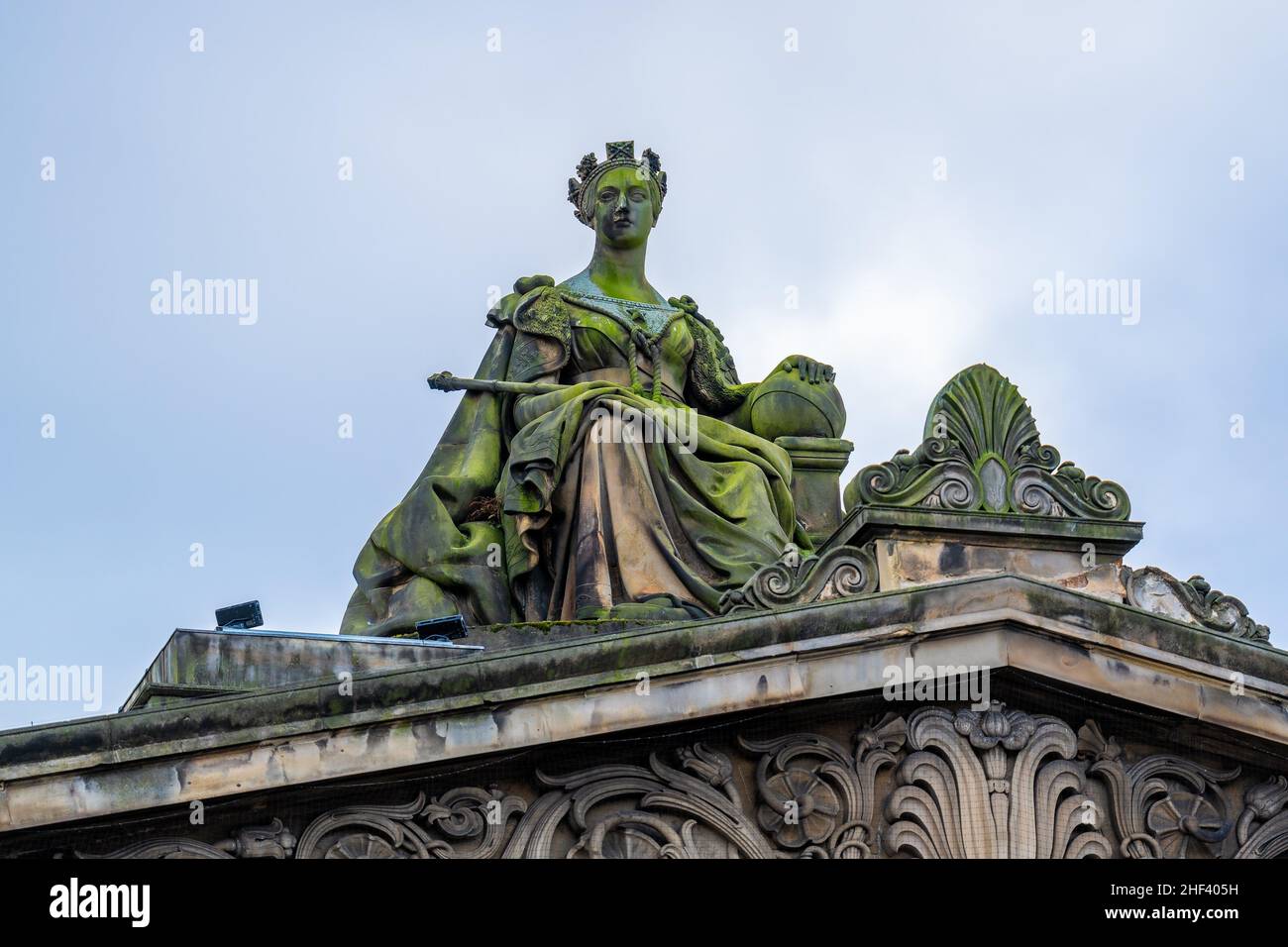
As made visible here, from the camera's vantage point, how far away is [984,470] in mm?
19375

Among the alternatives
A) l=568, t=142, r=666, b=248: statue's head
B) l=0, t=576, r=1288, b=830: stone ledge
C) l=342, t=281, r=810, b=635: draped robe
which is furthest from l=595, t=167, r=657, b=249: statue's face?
l=0, t=576, r=1288, b=830: stone ledge

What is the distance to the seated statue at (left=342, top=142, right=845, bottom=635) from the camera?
2153 centimetres

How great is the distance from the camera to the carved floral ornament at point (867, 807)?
17.6 metres

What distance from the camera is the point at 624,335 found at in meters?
23.4

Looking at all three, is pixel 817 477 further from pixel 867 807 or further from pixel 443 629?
pixel 867 807

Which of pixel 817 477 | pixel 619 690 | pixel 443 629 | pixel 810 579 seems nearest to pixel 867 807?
pixel 810 579

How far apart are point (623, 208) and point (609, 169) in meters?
0.36

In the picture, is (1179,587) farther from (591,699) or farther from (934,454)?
(591,699)

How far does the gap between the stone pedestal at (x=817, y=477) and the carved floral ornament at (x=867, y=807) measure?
5.31m

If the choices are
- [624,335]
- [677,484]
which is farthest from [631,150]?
[677,484]

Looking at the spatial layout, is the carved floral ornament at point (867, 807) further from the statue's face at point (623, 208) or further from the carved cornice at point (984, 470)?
the statue's face at point (623, 208)

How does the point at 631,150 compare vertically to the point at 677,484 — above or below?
above

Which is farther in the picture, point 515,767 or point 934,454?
point 934,454

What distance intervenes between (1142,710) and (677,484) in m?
4.67
